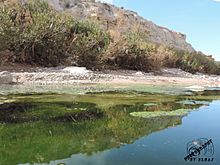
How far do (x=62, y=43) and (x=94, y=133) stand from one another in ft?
62.3

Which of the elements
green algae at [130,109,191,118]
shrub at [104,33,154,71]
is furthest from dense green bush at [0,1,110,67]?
green algae at [130,109,191,118]

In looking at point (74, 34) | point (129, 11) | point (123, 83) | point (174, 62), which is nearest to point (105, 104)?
point (123, 83)

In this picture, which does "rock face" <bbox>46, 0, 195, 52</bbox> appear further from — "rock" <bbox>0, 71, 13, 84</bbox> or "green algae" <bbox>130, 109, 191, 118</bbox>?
"green algae" <bbox>130, 109, 191, 118</bbox>

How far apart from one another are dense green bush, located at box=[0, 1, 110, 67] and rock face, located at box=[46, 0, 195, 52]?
15526 millimetres

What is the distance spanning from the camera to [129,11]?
219 ft

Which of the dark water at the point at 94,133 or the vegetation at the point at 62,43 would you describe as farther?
the vegetation at the point at 62,43

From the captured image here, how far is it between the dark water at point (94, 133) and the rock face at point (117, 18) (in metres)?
33.2

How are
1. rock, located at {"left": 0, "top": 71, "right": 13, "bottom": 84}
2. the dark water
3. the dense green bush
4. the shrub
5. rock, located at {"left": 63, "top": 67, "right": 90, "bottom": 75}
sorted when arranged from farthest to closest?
the shrub, rock, located at {"left": 63, "top": 67, "right": 90, "bottom": 75}, the dense green bush, rock, located at {"left": 0, "top": 71, "right": 13, "bottom": 84}, the dark water

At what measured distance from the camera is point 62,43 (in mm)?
25953

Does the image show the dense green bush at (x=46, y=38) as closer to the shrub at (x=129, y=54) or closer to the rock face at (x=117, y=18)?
the shrub at (x=129, y=54)

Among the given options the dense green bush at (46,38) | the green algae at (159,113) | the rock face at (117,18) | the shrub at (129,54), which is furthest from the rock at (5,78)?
the rock face at (117,18)

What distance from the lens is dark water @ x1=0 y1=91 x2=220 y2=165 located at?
583 cm

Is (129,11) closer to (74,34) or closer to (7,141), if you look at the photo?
(74,34)

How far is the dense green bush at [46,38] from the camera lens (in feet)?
73.7
